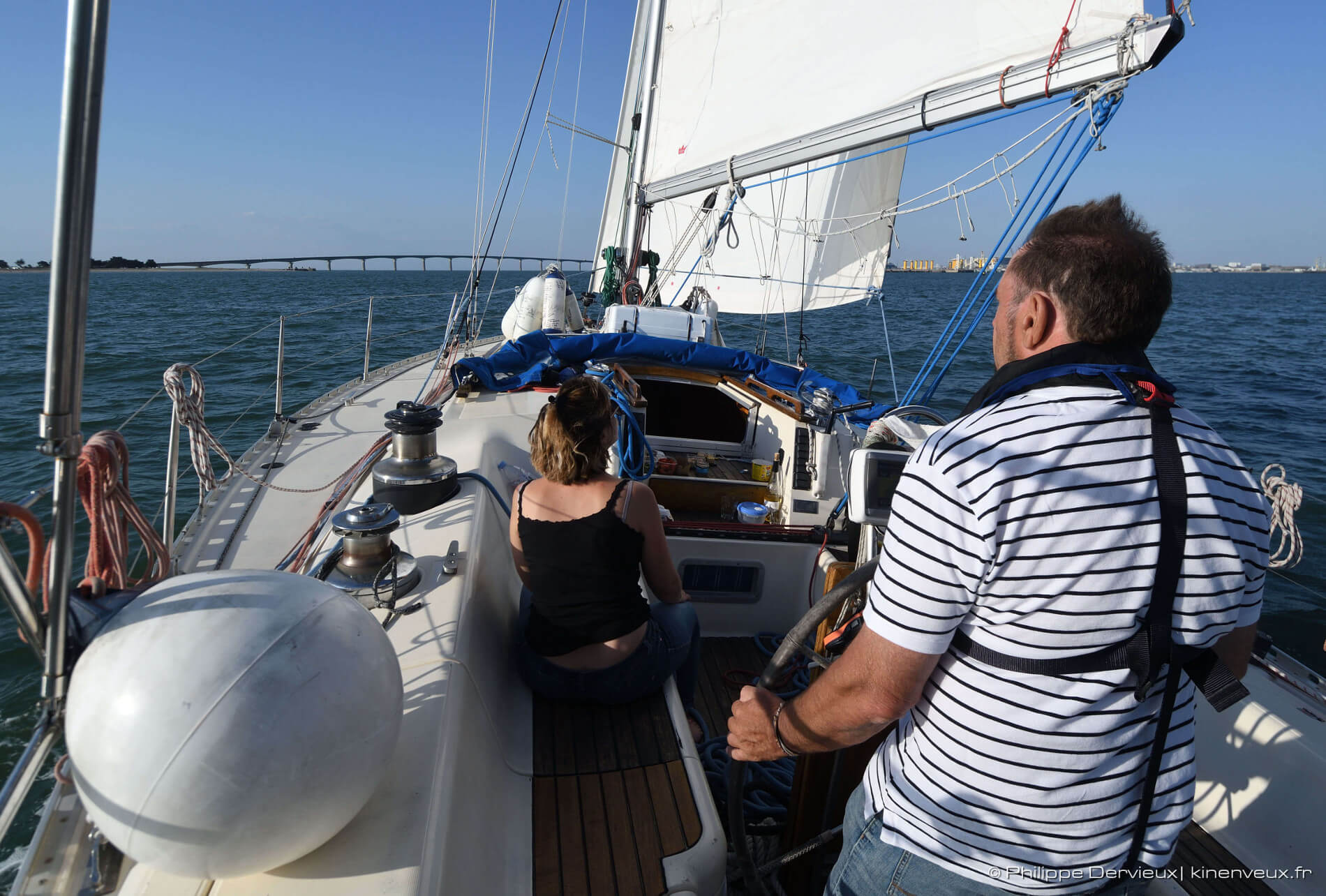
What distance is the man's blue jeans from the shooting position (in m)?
1.01

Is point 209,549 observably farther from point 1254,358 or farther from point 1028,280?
point 1254,358

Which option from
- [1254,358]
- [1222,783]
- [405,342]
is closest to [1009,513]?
[1222,783]

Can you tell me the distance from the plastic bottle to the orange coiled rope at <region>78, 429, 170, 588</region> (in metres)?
1.99

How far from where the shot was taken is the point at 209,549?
3658 mm

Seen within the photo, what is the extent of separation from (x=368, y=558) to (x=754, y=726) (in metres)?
1.19

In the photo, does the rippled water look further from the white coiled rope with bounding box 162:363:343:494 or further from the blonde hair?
the blonde hair

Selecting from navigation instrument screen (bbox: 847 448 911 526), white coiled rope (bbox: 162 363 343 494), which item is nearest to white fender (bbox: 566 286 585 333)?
white coiled rope (bbox: 162 363 343 494)

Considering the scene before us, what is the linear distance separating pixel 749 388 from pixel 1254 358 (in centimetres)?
1812

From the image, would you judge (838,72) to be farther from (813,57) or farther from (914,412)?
(914,412)

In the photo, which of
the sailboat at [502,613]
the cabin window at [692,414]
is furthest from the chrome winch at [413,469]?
the cabin window at [692,414]

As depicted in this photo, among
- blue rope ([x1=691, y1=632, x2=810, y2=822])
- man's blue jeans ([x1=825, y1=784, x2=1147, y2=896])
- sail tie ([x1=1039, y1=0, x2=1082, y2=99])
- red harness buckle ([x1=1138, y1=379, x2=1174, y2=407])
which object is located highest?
sail tie ([x1=1039, y1=0, x2=1082, y2=99])

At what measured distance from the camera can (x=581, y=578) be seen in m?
1.86

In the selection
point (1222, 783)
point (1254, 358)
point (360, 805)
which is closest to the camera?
point (360, 805)

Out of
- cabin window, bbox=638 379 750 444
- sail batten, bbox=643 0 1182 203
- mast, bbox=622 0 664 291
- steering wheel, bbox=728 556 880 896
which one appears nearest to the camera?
steering wheel, bbox=728 556 880 896
